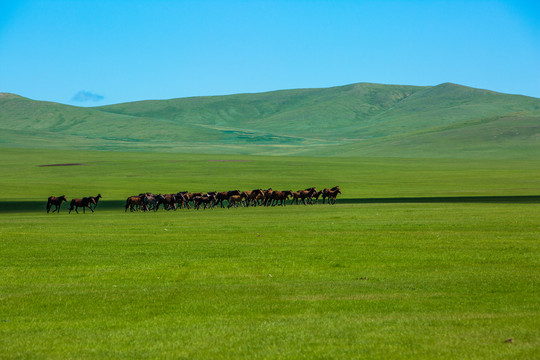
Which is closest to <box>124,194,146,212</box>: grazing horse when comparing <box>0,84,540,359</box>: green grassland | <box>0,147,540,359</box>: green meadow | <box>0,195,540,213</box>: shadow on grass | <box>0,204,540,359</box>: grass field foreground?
<box>0,195,540,213</box>: shadow on grass

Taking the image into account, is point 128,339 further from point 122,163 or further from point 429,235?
point 122,163

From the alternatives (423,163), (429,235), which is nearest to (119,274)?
(429,235)

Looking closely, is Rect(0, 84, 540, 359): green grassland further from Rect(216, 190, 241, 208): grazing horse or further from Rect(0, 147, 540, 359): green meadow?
Rect(216, 190, 241, 208): grazing horse

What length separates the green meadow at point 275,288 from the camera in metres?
10.6

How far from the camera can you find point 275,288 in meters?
15.3

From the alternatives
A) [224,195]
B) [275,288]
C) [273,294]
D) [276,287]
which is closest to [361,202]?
[224,195]

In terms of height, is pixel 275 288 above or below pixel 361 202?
below

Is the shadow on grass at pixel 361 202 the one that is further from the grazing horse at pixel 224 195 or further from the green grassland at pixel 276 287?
the green grassland at pixel 276 287

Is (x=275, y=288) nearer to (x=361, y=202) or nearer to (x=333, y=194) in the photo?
(x=361, y=202)

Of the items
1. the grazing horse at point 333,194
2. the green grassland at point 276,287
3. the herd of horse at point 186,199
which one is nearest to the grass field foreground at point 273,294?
the green grassland at point 276,287

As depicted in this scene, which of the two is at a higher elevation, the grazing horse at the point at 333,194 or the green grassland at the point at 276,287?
the grazing horse at the point at 333,194

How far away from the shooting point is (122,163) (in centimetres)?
12681

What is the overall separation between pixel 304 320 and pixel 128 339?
118 inches

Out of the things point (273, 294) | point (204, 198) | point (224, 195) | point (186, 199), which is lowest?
point (273, 294)
